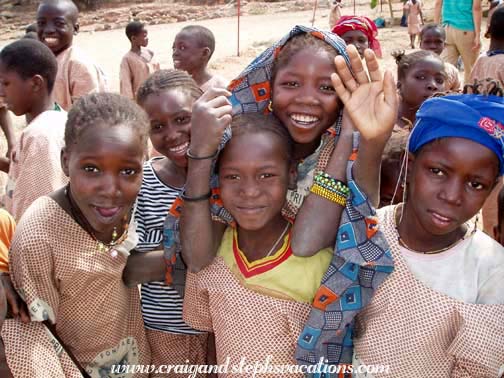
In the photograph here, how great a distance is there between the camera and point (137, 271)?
6.89ft

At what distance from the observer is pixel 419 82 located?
11.4ft

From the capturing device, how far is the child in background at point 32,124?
8.10 ft

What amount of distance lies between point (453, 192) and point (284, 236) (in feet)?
1.95

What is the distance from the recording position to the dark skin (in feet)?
5.52

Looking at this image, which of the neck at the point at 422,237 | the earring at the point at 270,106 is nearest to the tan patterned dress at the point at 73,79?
the earring at the point at 270,106

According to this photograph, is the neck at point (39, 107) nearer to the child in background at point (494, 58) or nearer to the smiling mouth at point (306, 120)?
the smiling mouth at point (306, 120)

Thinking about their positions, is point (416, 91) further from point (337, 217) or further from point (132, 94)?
point (132, 94)

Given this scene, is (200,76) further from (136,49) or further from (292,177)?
(292,177)

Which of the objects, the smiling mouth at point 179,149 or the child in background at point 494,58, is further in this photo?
the child in background at point 494,58

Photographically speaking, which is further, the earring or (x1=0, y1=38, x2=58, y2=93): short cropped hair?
(x1=0, y1=38, x2=58, y2=93): short cropped hair

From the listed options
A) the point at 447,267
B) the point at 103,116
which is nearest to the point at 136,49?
the point at 103,116

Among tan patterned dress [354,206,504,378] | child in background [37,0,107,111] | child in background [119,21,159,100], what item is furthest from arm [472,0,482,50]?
tan patterned dress [354,206,504,378]

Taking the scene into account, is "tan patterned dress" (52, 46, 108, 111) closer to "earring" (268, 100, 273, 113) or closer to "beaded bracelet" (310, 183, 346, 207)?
"earring" (268, 100, 273, 113)

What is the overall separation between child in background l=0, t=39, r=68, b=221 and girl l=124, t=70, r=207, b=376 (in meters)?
0.48
